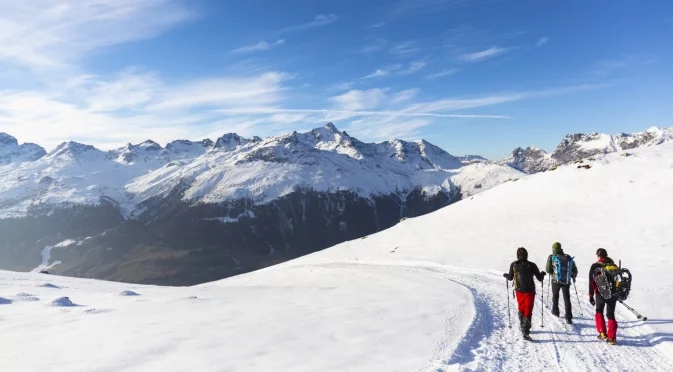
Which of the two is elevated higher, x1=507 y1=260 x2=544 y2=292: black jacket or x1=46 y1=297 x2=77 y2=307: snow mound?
x1=507 y1=260 x2=544 y2=292: black jacket

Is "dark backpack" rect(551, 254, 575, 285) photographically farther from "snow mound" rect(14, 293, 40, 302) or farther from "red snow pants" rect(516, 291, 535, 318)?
"snow mound" rect(14, 293, 40, 302)

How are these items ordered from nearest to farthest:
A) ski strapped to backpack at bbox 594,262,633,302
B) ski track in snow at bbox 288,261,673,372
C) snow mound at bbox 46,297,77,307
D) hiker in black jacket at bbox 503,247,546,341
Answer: ski track in snow at bbox 288,261,673,372 < ski strapped to backpack at bbox 594,262,633,302 < hiker in black jacket at bbox 503,247,546,341 < snow mound at bbox 46,297,77,307

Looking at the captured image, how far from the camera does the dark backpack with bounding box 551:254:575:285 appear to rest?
593 inches

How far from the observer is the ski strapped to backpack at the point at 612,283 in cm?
1204

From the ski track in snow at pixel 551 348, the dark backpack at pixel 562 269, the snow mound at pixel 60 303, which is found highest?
the dark backpack at pixel 562 269

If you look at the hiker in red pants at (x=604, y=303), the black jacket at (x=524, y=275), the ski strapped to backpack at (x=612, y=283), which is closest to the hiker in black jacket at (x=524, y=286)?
the black jacket at (x=524, y=275)

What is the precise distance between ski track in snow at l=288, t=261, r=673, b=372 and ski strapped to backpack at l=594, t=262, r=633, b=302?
56.0 inches

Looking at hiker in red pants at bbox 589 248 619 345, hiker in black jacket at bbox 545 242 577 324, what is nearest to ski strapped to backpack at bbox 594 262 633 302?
hiker in red pants at bbox 589 248 619 345

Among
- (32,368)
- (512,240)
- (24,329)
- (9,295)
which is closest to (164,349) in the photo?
(32,368)

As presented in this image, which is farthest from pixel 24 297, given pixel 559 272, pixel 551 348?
pixel 559 272

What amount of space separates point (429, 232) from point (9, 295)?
133 feet

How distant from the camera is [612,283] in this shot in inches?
478

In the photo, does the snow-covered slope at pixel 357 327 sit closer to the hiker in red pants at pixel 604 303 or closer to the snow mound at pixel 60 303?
the snow mound at pixel 60 303

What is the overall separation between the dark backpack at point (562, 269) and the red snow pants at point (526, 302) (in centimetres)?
323
